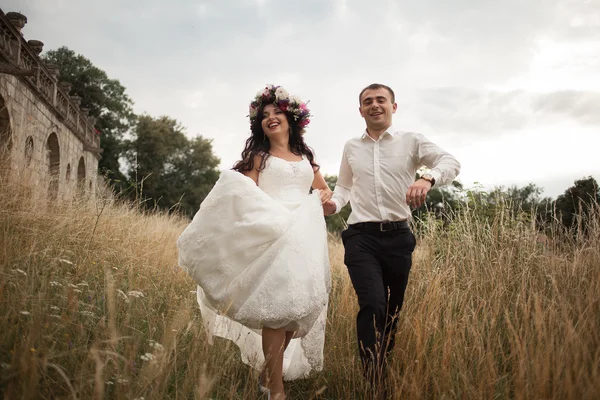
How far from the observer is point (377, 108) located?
3465 millimetres

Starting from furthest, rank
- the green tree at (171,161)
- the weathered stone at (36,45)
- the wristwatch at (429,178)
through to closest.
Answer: the green tree at (171,161) → the weathered stone at (36,45) → the wristwatch at (429,178)

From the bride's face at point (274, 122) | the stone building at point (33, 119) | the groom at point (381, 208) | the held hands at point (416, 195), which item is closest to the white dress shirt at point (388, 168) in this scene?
the groom at point (381, 208)

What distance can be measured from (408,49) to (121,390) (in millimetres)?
6598

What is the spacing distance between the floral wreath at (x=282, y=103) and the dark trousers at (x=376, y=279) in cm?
131

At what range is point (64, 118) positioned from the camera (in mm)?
15516

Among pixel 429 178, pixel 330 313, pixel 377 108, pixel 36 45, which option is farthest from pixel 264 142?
pixel 36 45

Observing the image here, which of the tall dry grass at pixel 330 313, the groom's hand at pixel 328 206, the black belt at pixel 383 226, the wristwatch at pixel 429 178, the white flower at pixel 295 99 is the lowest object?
the tall dry grass at pixel 330 313

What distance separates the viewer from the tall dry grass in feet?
7.41

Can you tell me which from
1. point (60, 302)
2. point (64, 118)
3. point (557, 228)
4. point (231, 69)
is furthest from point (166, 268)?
point (64, 118)

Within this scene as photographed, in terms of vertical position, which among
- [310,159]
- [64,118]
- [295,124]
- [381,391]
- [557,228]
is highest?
[64,118]

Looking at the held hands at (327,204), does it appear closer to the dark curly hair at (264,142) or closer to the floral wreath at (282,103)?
A: the dark curly hair at (264,142)

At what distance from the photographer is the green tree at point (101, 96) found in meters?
30.8

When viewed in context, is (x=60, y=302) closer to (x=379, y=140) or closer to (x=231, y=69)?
(x=379, y=140)

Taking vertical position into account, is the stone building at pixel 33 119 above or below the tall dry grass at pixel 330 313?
above
